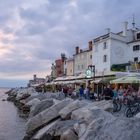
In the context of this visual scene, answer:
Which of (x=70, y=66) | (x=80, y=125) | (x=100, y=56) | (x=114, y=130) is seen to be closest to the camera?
(x=114, y=130)

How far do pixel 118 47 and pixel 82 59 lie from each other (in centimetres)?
1840

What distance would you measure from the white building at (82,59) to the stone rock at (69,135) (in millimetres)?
55756

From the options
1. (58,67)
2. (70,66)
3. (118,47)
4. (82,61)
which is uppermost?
(118,47)

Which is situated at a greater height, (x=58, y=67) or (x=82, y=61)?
(x=58, y=67)

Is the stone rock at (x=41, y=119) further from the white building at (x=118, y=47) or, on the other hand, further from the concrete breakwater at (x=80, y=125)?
the white building at (x=118, y=47)

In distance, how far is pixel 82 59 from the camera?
75.9 metres

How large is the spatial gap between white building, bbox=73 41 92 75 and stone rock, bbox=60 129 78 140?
55.8 m

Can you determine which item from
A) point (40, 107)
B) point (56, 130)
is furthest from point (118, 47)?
point (56, 130)

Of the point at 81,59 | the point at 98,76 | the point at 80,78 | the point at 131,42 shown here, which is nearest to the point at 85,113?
the point at 98,76

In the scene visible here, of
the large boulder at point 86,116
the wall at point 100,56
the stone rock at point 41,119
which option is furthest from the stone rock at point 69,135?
the wall at point 100,56

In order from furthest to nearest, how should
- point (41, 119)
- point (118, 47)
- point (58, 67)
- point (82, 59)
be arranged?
point (58, 67), point (82, 59), point (118, 47), point (41, 119)

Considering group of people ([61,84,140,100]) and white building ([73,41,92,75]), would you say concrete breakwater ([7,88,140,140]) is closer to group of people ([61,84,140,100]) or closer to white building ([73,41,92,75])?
group of people ([61,84,140,100])

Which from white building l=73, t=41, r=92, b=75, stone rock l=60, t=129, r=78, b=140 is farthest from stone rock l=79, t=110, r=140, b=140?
white building l=73, t=41, r=92, b=75

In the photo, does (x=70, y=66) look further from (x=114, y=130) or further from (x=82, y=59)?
(x=114, y=130)
